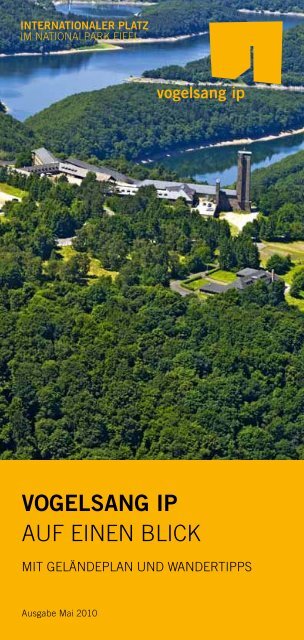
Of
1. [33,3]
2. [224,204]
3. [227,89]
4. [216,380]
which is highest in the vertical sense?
[33,3]

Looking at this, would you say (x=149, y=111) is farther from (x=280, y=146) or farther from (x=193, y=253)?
(x=193, y=253)

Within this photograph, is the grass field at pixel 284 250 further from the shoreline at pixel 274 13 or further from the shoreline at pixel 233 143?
the shoreline at pixel 274 13

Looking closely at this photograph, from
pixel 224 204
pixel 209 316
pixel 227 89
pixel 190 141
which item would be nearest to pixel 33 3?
pixel 227 89

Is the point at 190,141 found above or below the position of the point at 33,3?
below

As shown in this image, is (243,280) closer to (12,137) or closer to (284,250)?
(284,250)

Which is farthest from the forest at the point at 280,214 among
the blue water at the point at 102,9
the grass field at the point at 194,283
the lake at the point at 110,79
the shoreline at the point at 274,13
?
the shoreline at the point at 274,13

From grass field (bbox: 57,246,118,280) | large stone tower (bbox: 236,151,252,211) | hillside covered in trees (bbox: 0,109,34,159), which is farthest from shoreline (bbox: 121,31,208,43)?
grass field (bbox: 57,246,118,280)

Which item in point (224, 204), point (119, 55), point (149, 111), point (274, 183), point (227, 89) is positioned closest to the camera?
point (224, 204)
